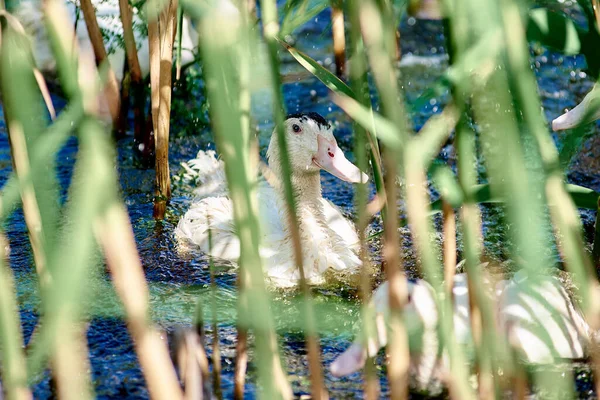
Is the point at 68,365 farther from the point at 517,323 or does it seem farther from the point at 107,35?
the point at 107,35

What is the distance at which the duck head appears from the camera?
4184 millimetres

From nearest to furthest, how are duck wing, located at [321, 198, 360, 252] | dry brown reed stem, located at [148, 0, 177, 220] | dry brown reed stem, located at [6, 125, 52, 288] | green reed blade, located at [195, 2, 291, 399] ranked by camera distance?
1. green reed blade, located at [195, 2, 291, 399]
2. dry brown reed stem, located at [6, 125, 52, 288]
3. dry brown reed stem, located at [148, 0, 177, 220]
4. duck wing, located at [321, 198, 360, 252]

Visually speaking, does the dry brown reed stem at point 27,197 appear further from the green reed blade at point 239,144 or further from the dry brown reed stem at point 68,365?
the green reed blade at point 239,144

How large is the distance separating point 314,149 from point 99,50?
1.40 m

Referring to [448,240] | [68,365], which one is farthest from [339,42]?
[68,365]

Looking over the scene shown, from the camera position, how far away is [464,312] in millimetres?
2920

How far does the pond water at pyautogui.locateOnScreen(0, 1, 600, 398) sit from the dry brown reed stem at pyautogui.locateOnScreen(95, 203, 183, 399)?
4.14ft

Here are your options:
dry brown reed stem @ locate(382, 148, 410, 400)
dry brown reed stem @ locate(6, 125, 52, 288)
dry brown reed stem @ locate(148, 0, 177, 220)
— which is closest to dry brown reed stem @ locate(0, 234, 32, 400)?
dry brown reed stem @ locate(6, 125, 52, 288)

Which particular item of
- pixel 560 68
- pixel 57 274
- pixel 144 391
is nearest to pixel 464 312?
pixel 144 391

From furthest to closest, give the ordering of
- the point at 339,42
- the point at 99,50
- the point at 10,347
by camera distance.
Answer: the point at 339,42 < the point at 99,50 < the point at 10,347

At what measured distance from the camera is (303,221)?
13.7ft

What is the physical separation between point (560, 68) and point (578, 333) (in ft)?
13.8

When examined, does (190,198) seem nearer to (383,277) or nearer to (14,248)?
(14,248)

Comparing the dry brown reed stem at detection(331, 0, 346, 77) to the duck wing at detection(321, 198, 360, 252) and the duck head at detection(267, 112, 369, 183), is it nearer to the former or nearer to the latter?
the duck head at detection(267, 112, 369, 183)
